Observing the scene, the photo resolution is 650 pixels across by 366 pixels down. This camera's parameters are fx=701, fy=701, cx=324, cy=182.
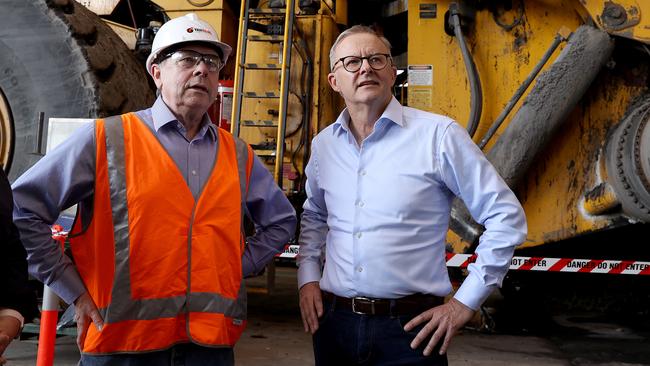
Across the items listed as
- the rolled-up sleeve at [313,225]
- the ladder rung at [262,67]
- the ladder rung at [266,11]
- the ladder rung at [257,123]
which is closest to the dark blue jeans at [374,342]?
the rolled-up sleeve at [313,225]

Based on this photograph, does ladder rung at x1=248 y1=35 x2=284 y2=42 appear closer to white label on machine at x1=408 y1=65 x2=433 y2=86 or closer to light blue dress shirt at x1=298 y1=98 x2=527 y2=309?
white label on machine at x1=408 y1=65 x2=433 y2=86

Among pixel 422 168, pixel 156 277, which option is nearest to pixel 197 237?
pixel 156 277

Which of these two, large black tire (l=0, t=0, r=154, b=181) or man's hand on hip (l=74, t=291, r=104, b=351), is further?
large black tire (l=0, t=0, r=154, b=181)

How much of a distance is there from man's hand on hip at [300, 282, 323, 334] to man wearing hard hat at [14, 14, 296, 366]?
0.23m

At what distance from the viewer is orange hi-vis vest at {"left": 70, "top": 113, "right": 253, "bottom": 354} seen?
1.88 metres

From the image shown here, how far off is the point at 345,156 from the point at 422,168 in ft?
0.88

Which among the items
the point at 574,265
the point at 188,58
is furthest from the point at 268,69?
the point at 188,58

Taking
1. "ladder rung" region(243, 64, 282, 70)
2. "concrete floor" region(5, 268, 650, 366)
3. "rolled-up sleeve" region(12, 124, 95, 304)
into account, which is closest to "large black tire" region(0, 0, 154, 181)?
"ladder rung" region(243, 64, 282, 70)

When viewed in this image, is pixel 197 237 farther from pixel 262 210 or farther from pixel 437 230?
pixel 437 230

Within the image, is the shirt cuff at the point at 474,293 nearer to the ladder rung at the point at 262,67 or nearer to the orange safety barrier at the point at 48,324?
the orange safety barrier at the point at 48,324

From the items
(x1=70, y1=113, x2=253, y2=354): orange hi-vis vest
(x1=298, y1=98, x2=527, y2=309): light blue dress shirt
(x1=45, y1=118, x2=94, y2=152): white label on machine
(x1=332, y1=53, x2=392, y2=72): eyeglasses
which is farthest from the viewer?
(x1=45, y1=118, x2=94, y2=152): white label on machine

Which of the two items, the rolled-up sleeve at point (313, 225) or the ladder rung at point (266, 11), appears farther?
the ladder rung at point (266, 11)

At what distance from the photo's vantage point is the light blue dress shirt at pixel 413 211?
1977mm

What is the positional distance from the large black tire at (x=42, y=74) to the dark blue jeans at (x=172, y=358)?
81.2 inches
